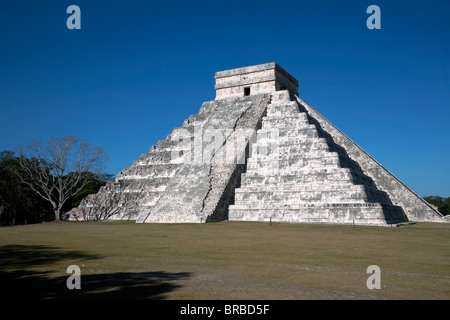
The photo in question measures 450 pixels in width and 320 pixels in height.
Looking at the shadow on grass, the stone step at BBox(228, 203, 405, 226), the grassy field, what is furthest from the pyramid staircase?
the shadow on grass

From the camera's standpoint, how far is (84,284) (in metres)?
4.92

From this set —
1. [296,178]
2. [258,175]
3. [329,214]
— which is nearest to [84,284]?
[329,214]

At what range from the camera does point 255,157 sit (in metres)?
A: 18.9

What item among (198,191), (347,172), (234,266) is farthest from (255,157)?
(234,266)

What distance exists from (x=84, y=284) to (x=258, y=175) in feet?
44.3

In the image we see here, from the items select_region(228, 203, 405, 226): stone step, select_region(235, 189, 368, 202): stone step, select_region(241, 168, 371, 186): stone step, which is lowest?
select_region(228, 203, 405, 226): stone step

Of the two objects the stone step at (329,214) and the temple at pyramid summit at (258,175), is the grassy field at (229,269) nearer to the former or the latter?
the stone step at (329,214)

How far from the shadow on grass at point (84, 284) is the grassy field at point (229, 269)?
11mm

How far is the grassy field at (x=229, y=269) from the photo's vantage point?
4.48m

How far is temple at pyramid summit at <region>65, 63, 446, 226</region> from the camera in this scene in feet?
52.6

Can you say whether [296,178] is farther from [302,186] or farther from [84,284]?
[84,284]

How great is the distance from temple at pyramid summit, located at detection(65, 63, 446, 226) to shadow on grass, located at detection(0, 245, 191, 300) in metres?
10.3

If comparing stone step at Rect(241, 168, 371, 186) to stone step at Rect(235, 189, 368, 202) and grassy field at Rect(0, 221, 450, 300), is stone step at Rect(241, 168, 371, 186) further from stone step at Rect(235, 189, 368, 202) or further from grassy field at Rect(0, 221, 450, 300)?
grassy field at Rect(0, 221, 450, 300)

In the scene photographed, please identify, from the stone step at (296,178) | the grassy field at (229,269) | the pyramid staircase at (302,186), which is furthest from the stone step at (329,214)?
the grassy field at (229,269)
